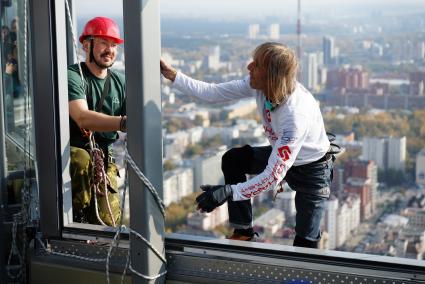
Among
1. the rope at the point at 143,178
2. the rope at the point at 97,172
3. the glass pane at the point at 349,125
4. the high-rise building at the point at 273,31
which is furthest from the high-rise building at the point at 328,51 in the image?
the rope at the point at 143,178

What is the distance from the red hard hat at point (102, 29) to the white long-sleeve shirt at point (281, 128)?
0.51 meters

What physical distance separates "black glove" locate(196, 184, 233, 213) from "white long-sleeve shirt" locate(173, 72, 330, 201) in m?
0.06

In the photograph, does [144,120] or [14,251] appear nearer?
[144,120]

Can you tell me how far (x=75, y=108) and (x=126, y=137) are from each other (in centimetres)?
72

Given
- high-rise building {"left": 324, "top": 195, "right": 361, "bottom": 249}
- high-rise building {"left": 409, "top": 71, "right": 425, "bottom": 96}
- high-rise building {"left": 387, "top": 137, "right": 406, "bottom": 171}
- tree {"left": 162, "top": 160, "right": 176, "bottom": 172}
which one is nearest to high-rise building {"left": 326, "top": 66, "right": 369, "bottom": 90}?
high-rise building {"left": 409, "top": 71, "right": 425, "bottom": 96}

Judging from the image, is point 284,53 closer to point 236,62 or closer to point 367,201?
point 367,201

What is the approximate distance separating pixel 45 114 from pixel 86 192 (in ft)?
1.87

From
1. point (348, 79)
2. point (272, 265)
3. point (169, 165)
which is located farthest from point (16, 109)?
point (169, 165)

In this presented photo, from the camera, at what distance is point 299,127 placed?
9.75ft

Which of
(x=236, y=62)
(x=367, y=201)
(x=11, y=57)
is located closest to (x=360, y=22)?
(x=236, y=62)

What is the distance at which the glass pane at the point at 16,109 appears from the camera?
3.61 metres

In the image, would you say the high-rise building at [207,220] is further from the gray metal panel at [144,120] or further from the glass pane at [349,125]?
the gray metal panel at [144,120]

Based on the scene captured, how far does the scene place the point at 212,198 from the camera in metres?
2.94

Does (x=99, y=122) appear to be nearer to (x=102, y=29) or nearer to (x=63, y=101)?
(x=63, y=101)
